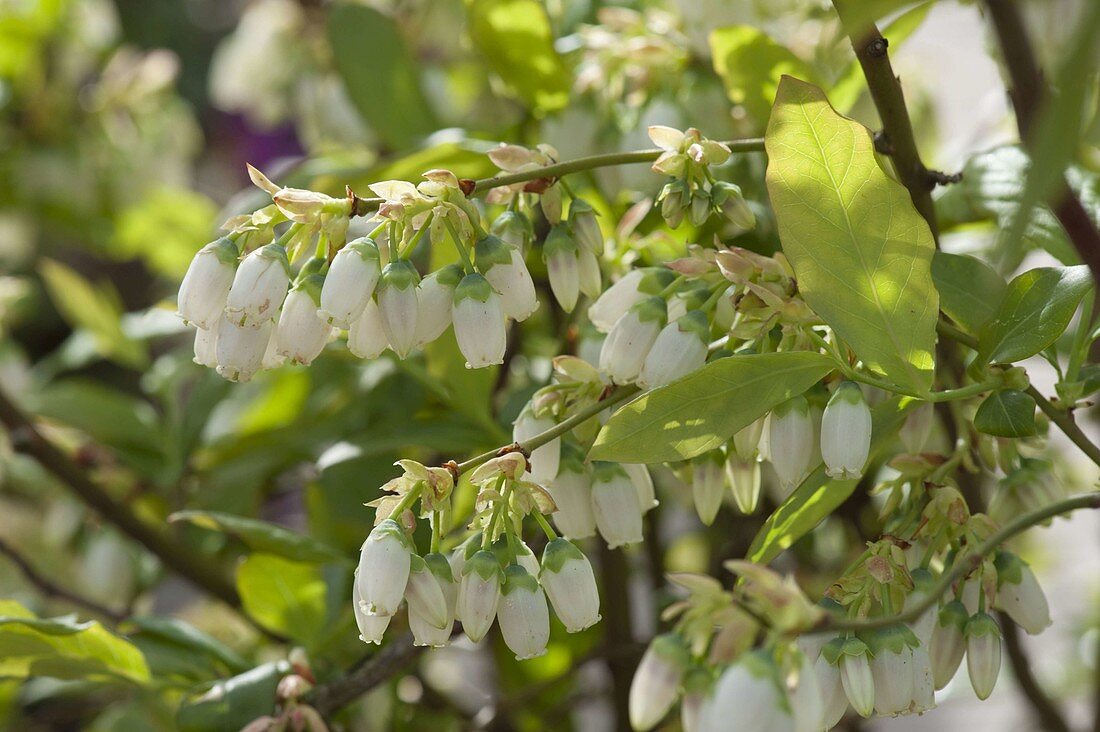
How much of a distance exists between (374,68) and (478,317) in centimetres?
50

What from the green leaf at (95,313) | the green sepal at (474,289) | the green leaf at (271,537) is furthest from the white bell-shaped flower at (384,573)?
the green leaf at (95,313)

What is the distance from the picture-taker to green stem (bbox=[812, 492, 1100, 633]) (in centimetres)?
38

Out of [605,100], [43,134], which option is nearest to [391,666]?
[605,100]

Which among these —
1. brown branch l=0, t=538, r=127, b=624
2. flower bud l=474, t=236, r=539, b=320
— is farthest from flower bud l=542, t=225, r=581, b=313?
brown branch l=0, t=538, r=127, b=624

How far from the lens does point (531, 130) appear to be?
2.97 feet

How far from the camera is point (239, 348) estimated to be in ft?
1.66

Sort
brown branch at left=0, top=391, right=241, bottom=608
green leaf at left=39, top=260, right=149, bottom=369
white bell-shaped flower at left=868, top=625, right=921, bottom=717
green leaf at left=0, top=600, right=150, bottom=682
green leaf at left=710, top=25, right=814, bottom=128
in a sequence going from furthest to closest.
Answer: green leaf at left=39, top=260, right=149, bottom=369 < brown branch at left=0, top=391, right=241, bottom=608 < green leaf at left=710, top=25, right=814, bottom=128 < green leaf at left=0, top=600, right=150, bottom=682 < white bell-shaped flower at left=868, top=625, right=921, bottom=717

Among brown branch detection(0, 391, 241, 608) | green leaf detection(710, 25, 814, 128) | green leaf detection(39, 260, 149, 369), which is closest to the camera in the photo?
green leaf detection(710, 25, 814, 128)

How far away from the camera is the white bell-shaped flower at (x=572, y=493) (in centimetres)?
54

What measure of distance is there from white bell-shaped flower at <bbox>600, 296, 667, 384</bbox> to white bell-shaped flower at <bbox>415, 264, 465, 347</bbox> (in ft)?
0.25

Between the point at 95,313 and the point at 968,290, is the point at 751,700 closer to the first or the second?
the point at 968,290

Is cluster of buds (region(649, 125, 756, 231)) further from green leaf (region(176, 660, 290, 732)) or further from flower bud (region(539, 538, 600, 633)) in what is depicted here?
green leaf (region(176, 660, 290, 732))

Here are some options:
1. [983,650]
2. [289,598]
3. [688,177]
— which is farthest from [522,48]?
[983,650]

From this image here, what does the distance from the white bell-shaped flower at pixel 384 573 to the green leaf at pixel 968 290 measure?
28cm
